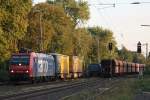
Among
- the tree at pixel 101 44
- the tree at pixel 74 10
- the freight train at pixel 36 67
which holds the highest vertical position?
the tree at pixel 74 10

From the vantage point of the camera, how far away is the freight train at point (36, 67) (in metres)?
52.6

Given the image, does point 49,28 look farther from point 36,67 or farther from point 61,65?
point 36,67

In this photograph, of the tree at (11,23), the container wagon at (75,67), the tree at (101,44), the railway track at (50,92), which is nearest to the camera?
the railway track at (50,92)

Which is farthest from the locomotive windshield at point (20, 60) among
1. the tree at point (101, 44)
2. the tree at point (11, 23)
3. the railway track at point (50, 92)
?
the tree at point (101, 44)

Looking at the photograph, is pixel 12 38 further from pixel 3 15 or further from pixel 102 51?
pixel 102 51

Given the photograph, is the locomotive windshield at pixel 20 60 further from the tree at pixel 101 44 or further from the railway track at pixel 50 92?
the tree at pixel 101 44

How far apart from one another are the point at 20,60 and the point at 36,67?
246 cm

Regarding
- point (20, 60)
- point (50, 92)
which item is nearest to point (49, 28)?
point (20, 60)

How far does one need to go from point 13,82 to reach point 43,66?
15.6 feet

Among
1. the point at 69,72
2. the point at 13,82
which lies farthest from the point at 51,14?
the point at 13,82

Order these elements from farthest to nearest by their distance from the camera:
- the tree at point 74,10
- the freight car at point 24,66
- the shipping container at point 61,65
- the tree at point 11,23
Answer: the tree at point 74,10 < the shipping container at point 61,65 < the tree at point 11,23 < the freight car at point 24,66

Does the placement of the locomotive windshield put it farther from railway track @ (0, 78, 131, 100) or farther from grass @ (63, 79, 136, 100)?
grass @ (63, 79, 136, 100)

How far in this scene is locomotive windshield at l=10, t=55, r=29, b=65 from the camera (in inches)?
2083

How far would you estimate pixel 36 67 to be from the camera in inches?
2165
